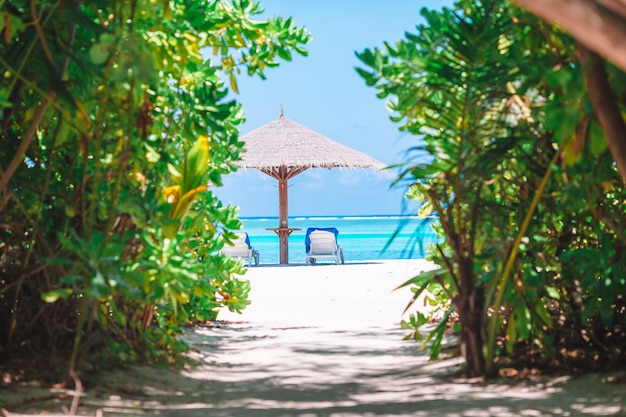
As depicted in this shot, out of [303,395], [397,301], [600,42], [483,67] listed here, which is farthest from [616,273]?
[397,301]

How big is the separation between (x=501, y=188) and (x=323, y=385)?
126 centimetres

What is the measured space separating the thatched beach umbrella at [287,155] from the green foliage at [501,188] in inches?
421

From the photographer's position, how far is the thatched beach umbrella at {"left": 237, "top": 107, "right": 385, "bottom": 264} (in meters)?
14.9

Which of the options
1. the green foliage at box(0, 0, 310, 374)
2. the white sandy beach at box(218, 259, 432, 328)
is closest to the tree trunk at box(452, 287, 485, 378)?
the green foliage at box(0, 0, 310, 374)

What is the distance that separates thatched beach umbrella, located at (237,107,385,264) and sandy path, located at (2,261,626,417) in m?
8.67

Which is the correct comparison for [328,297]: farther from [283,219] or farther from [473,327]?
[283,219]

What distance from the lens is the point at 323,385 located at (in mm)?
3740

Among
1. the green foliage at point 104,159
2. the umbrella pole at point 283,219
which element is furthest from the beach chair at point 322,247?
the green foliage at point 104,159

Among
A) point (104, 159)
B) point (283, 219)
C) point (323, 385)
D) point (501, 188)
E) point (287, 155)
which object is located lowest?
Answer: point (323, 385)

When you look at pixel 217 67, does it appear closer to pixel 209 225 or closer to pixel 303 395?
pixel 209 225

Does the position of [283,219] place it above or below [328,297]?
above

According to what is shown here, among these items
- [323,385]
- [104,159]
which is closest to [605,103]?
[323,385]

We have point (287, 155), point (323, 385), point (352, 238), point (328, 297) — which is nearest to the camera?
point (323, 385)

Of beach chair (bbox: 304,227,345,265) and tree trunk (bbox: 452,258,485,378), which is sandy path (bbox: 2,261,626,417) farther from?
beach chair (bbox: 304,227,345,265)
